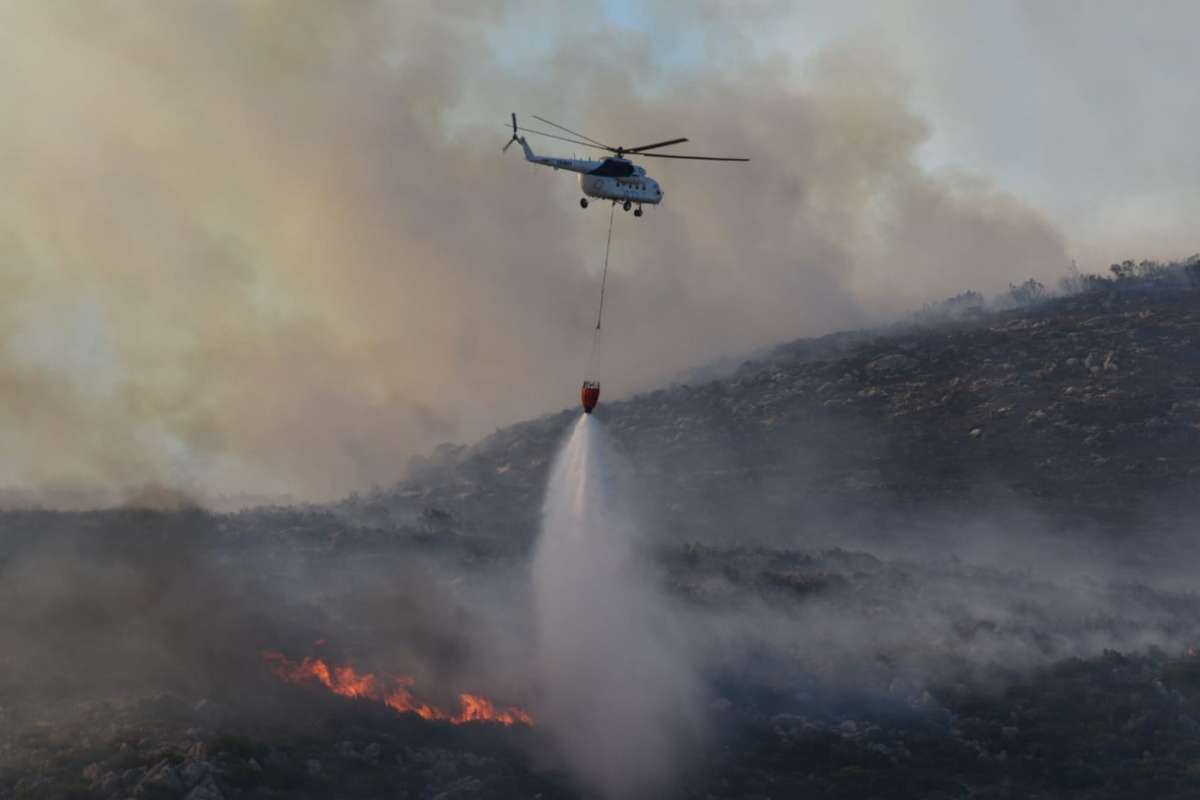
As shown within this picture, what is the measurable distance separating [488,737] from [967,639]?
107 ft

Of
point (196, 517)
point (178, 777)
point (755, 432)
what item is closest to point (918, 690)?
point (178, 777)

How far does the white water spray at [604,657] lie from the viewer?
60562 millimetres

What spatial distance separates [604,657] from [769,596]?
18.6 m

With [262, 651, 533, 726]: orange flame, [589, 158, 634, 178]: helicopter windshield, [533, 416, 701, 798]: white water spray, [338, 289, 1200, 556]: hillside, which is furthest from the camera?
[338, 289, 1200, 556]: hillside

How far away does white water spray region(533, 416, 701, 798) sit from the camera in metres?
60.6

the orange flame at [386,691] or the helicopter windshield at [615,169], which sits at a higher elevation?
the helicopter windshield at [615,169]

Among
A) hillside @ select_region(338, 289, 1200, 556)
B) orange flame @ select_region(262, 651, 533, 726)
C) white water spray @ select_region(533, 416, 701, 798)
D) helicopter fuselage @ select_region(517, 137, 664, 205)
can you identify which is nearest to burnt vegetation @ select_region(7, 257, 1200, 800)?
hillside @ select_region(338, 289, 1200, 556)

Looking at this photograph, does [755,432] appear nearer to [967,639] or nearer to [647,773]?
[967,639]

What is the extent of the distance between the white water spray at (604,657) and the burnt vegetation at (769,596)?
6.11 ft

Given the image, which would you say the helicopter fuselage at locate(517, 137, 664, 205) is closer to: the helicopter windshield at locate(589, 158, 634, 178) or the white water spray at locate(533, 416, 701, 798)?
the helicopter windshield at locate(589, 158, 634, 178)

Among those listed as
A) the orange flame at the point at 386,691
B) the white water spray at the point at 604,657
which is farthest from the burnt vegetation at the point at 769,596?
the white water spray at the point at 604,657

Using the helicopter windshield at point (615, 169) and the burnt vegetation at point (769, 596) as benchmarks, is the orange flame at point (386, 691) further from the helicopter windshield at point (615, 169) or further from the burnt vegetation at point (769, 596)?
the helicopter windshield at point (615, 169)

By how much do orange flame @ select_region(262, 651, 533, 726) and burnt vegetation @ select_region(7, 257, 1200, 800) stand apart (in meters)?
1.30

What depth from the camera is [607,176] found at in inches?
3076
